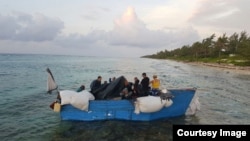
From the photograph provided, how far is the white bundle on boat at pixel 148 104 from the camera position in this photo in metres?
15.0

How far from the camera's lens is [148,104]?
589 inches

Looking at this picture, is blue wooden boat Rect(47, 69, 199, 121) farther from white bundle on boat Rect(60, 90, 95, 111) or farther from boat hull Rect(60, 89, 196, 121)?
white bundle on boat Rect(60, 90, 95, 111)

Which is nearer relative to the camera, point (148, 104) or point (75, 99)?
point (75, 99)

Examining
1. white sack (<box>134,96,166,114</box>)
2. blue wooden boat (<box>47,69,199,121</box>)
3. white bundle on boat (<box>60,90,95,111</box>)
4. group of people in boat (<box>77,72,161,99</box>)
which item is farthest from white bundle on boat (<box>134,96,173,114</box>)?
white bundle on boat (<box>60,90,95,111</box>)

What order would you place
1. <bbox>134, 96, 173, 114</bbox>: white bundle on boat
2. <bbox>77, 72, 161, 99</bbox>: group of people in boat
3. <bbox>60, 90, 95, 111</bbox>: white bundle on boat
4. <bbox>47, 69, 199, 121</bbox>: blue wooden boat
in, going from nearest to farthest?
1. <bbox>60, 90, 95, 111</bbox>: white bundle on boat
2. <bbox>134, 96, 173, 114</bbox>: white bundle on boat
3. <bbox>47, 69, 199, 121</bbox>: blue wooden boat
4. <bbox>77, 72, 161, 99</bbox>: group of people in boat

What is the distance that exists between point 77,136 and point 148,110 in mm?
4250

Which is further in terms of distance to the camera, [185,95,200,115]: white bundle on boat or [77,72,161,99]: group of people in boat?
[185,95,200,115]: white bundle on boat

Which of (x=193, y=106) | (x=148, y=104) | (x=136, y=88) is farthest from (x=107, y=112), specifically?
(x=193, y=106)

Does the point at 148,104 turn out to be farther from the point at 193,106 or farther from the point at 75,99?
the point at 193,106

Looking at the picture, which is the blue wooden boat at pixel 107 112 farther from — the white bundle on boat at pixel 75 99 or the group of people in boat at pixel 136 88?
the group of people in boat at pixel 136 88

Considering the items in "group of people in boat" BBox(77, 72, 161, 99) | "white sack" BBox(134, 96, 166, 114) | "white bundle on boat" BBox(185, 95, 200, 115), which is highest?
"group of people in boat" BBox(77, 72, 161, 99)

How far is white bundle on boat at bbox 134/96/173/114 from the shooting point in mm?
14992

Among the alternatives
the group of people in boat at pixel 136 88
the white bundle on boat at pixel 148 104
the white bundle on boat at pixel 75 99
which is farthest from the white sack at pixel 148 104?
the white bundle on boat at pixel 75 99

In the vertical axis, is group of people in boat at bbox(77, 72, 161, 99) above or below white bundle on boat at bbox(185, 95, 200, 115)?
above
